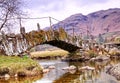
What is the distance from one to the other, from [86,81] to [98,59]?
3298cm

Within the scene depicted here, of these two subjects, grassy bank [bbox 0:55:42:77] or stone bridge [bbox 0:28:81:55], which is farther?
stone bridge [bbox 0:28:81:55]

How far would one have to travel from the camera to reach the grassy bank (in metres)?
39.0

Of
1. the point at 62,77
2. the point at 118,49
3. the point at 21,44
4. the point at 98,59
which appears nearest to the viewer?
the point at 62,77

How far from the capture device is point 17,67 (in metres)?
39.6

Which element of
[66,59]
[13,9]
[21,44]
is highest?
[13,9]

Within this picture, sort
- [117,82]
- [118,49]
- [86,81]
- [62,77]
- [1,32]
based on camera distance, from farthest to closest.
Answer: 1. [118,49]
2. [1,32]
3. [62,77]
4. [86,81]
5. [117,82]

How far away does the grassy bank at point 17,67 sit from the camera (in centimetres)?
3900

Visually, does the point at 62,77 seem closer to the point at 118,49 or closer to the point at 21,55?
the point at 21,55

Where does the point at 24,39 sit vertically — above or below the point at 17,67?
above

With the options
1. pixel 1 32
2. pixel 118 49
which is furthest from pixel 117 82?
pixel 118 49

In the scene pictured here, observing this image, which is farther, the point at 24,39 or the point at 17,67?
the point at 24,39

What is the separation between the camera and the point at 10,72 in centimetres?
3928

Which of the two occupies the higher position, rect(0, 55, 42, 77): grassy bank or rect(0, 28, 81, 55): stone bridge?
rect(0, 28, 81, 55): stone bridge

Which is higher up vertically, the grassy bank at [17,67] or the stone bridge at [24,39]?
the stone bridge at [24,39]
